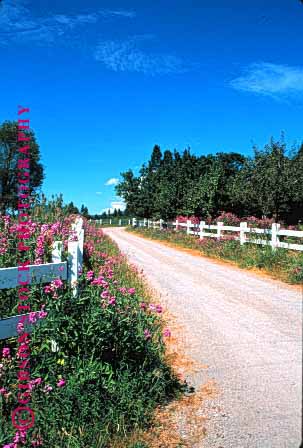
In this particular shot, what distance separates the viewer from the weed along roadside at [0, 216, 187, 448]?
9.28 feet

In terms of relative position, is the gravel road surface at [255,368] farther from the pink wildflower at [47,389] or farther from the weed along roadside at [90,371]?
the pink wildflower at [47,389]

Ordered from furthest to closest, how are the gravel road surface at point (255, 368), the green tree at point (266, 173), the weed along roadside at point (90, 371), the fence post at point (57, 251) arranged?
1. the green tree at point (266, 173)
2. the fence post at point (57, 251)
3. the weed along roadside at point (90, 371)
4. the gravel road surface at point (255, 368)

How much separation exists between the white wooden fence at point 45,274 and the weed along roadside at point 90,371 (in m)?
0.11

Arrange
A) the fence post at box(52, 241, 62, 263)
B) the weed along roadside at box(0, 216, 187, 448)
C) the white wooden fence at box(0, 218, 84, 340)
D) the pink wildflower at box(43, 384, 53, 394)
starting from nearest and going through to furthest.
→ the weed along roadside at box(0, 216, 187, 448), the pink wildflower at box(43, 384, 53, 394), the white wooden fence at box(0, 218, 84, 340), the fence post at box(52, 241, 62, 263)

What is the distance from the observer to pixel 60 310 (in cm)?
345

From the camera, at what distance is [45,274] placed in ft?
12.8

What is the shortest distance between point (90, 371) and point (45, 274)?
46.9 inches

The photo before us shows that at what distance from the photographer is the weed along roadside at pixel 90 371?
2828 mm

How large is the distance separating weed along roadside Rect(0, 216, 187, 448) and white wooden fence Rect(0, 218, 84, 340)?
0.37 ft

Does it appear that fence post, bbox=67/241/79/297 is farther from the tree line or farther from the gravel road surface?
the tree line

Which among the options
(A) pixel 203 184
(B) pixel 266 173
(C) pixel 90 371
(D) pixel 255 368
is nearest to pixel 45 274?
(C) pixel 90 371

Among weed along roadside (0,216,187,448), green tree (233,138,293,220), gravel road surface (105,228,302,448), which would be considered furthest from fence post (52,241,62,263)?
green tree (233,138,293,220)

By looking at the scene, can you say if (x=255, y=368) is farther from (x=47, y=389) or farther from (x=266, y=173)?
(x=266, y=173)

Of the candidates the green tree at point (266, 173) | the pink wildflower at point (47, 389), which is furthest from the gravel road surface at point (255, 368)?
the green tree at point (266, 173)
